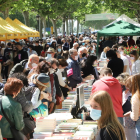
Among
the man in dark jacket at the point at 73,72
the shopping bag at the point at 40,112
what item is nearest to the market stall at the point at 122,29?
the man in dark jacket at the point at 73,72

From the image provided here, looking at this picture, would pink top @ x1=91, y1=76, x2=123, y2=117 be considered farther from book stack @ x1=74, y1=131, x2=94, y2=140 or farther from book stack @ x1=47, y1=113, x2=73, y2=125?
book stack @ x1=74, y1=131, x2=94, y2=140

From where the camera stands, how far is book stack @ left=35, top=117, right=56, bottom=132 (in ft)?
13.2

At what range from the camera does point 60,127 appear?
4.22 metres

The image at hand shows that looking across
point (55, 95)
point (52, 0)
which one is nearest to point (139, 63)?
point (55, 95)

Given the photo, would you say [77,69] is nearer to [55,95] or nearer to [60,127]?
[55,95]

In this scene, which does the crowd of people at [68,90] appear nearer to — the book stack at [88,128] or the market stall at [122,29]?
the book stack at [88,128]

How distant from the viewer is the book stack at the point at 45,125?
13.2 feet

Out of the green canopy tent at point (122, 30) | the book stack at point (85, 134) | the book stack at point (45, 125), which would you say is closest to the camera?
the book stack at point (85, 134)

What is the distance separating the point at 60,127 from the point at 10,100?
833 mm

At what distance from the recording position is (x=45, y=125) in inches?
160

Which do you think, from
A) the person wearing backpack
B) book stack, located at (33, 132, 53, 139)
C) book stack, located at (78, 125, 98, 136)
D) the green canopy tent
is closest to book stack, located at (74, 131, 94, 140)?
book stack, located at (78, 125, 98, 136)

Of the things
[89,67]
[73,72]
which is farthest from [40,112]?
[89,67]

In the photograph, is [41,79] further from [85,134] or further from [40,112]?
[85,134]

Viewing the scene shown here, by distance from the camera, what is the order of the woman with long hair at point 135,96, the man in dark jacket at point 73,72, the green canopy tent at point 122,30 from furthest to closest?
the green canopy tent at point 122,30, the man in dark jacket at point 73,72, the woman with long hair at point 135,96
